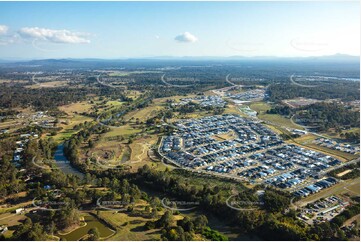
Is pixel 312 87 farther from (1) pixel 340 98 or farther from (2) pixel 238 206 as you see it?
(2) pixel 238 206

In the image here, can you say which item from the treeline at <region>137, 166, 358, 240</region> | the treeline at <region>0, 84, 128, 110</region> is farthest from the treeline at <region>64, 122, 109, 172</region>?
the treeline at <region>0, 84, 128, 110</region>

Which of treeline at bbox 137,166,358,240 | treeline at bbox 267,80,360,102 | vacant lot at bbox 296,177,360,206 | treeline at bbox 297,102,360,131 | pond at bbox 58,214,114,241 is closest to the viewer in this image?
treeline at bbox 137,166,358,240

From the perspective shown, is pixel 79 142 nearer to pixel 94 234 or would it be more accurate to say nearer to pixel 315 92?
pixel 94 234

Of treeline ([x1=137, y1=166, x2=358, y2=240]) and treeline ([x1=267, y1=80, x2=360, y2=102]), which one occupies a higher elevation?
treeline ([x1=267, y1=80, x2=360, y2=102])

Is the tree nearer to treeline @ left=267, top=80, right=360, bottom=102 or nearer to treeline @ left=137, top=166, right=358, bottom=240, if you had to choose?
treeline @ left=137, top=166, right=358, bottom=240

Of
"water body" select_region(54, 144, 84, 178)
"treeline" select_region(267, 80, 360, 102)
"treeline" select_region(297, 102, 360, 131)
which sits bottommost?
"water body" select_region(54, 144, 84, 178)

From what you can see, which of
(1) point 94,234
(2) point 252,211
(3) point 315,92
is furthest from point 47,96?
(3) point 315,92
